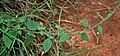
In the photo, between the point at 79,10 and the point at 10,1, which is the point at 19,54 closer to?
the point at 10,1

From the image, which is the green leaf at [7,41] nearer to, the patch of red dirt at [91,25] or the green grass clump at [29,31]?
the green grass clump at [29,31]

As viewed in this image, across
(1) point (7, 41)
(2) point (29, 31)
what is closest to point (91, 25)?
(2) point (29, 31)

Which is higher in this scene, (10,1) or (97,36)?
(10,1)

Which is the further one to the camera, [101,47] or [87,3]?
[87,3]

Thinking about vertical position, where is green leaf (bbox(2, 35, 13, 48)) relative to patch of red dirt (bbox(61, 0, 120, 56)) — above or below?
above

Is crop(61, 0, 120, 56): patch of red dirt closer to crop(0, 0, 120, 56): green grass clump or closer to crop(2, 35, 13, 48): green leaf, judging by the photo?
crop(0, 0, 120, 56): green grass clump

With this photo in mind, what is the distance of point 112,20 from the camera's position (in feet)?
5.86

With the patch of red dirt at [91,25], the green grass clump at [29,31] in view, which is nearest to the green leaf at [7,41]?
the green grass clump at [29,31]

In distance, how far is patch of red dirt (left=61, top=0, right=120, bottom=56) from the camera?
161 centimetres

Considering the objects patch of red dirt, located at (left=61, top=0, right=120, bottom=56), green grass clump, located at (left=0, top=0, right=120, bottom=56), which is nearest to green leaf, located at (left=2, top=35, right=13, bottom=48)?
green grass clump, located at (left=0, top=0, right=120, bottom=56)

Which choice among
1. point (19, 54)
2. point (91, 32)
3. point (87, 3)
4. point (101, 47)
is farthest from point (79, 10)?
point (19, 54)

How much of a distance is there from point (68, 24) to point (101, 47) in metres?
0.32

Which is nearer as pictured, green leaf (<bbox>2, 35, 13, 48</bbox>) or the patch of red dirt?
green leaf (<bbox>2, 35, 13, 48</bbox>)

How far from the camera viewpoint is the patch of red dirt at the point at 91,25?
1609 mm
